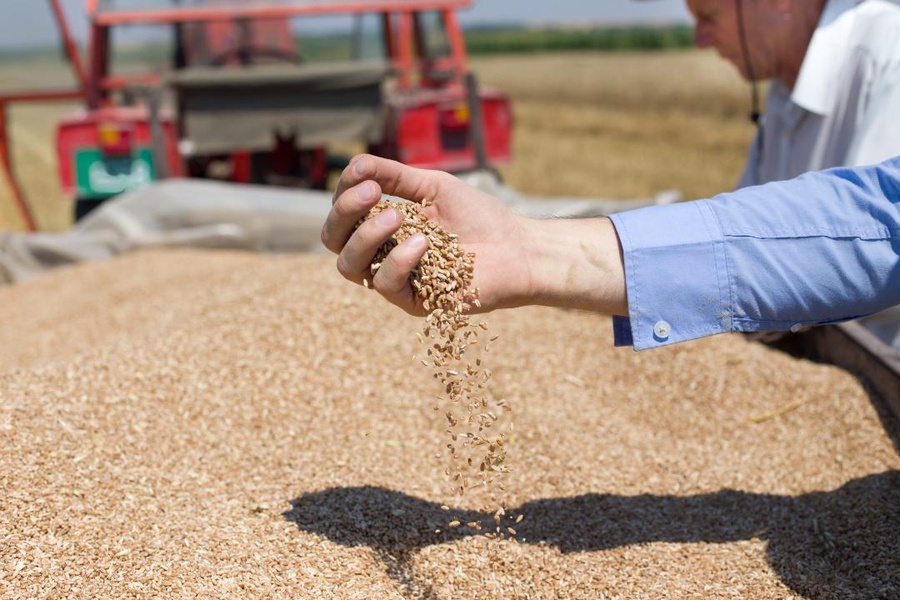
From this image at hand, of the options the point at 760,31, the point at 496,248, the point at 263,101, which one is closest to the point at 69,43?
the point at 263,101

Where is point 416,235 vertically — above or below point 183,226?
above

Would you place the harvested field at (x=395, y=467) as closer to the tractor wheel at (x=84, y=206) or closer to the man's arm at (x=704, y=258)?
the man's arm at (x=704, y=258)

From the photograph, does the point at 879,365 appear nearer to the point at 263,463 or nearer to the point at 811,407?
the point at 811,407

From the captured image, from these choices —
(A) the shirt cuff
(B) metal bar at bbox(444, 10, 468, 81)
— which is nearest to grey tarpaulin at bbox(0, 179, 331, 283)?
(B) metal bar at bbox(444, 10, 468, 81)

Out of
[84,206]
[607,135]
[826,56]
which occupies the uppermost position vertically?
[826,56]

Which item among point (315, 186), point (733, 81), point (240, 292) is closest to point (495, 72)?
point (733, 81)

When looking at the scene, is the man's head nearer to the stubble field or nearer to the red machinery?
the red machinery

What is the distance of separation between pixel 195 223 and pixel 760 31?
8.94ft

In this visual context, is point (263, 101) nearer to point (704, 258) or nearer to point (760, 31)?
point (760, 31)

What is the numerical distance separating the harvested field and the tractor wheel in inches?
83.2

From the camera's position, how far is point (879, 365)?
269 cm

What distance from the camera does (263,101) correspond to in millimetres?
4770

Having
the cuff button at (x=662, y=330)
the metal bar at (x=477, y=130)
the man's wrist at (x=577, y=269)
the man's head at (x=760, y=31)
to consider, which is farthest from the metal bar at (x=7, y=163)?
the cuff button at (x=662, y=330)

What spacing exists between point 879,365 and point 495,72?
29.6 metres
